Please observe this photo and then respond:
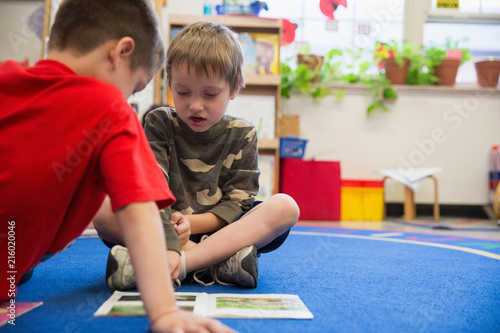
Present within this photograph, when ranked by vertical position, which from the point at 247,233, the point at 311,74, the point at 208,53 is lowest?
the point at 247,233

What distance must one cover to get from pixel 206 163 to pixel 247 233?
8.2 inches

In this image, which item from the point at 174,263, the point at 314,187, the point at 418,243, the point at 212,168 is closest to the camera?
the point at 174,263

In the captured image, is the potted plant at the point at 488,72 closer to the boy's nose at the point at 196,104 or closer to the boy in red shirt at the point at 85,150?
the boy's nose at the point at 196,104

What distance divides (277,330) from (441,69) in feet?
9.66

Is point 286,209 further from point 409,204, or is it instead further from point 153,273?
point 409,204

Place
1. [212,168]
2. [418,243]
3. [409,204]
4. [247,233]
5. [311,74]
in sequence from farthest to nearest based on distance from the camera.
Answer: [311,74] < [409,204] < [418,243] < [212,168] < [247,233]

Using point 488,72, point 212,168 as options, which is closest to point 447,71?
point 488,72

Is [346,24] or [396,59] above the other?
[346,24]

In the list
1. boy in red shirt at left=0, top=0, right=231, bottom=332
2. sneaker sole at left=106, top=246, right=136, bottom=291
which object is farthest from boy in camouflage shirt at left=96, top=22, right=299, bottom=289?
boy in red shirt at left=0, top=0, right=231, bottom=332

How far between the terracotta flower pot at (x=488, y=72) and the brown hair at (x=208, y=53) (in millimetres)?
2604

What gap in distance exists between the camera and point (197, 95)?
1019 mm

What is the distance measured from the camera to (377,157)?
3.17 metres

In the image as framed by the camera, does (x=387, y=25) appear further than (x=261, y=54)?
Yes

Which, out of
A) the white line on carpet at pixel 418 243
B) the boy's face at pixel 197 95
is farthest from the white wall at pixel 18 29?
the boy's face at pixel 197 95
